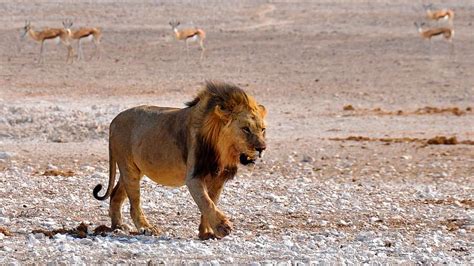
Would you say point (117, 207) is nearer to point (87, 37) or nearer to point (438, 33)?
point (87, 37)

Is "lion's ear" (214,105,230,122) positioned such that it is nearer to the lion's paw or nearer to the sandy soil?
the sandy soil

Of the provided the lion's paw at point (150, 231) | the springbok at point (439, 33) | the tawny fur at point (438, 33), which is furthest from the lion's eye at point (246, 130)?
the tawny fur at point (438, 33)

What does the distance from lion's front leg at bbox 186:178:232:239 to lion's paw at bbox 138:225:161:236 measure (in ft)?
1.66

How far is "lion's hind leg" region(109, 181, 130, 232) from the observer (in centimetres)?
1127

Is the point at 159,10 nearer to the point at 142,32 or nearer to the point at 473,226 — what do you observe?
the point at 142,32

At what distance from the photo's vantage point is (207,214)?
1027 centimetres

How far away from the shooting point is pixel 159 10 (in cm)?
4266

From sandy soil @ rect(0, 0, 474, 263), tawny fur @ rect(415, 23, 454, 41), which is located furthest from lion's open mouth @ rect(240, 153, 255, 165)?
tawny fur @ rect(415, 23, 454, 41)

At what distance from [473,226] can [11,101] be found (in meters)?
13.2

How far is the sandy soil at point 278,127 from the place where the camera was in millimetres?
10438

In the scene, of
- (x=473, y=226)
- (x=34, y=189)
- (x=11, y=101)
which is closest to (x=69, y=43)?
(x=11, y=101)

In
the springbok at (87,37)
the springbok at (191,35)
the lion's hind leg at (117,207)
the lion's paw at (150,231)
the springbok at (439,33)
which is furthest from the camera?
the springbok at (439,33)

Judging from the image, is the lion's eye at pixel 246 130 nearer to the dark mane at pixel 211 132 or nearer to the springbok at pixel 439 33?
the dark mane at pixel 211 132

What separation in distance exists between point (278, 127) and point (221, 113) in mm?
10184
